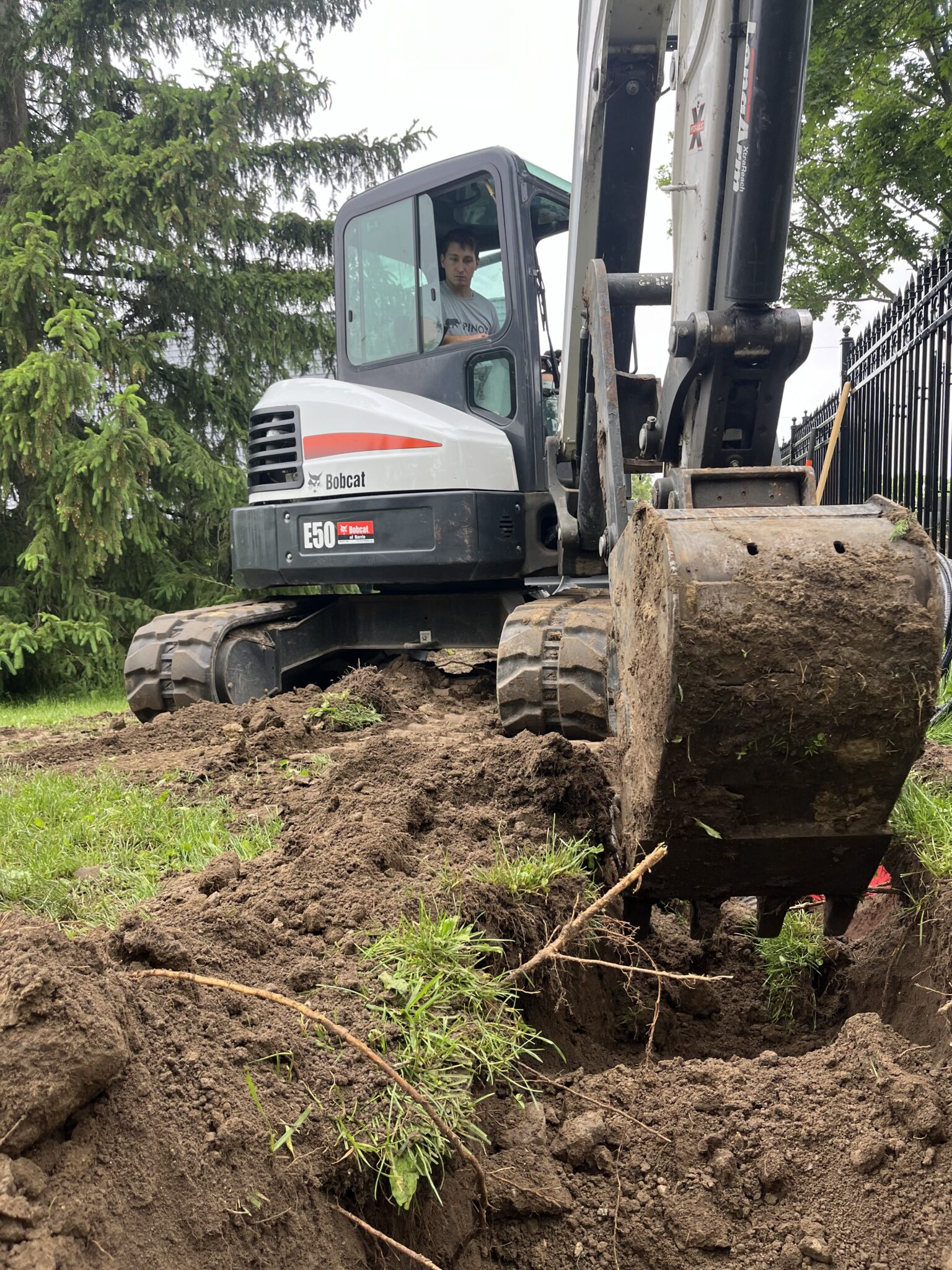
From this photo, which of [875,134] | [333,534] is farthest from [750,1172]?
[875,134]

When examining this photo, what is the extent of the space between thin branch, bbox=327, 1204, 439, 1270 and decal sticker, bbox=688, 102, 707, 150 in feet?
10.1

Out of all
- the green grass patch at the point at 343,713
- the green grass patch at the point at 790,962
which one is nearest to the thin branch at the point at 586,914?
the green grass patch at the point at 790,962

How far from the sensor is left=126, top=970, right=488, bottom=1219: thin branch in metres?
1.81

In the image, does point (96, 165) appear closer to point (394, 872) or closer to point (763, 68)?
point (763, 68)

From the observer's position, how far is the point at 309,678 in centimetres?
781

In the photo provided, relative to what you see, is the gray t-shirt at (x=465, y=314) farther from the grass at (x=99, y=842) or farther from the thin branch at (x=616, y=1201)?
the thin branch at (x=616, y=1201)

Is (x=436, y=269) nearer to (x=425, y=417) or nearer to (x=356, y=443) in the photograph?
(x=425, y=417)

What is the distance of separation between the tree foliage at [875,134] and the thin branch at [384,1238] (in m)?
10.1

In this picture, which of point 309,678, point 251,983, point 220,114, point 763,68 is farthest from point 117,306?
point 251,983

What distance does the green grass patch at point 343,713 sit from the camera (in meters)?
5.39

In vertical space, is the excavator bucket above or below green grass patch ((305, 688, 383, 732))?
above

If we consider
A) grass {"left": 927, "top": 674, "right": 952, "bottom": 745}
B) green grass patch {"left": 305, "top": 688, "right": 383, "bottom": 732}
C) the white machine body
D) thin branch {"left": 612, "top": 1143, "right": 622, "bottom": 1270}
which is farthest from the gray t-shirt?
thin branch {"left": 612, "top": 1143, "right": 622, "bottom": 1270}

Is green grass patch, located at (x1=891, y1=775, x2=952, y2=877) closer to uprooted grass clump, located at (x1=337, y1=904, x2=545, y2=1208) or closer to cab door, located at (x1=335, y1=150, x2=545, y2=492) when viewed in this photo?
uprooted grass clump, located at (x1=337, y1=904, x2=545, y2=1208)

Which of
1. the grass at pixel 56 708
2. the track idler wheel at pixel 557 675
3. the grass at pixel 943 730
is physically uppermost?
the track idler wheel at pixel 557 675
